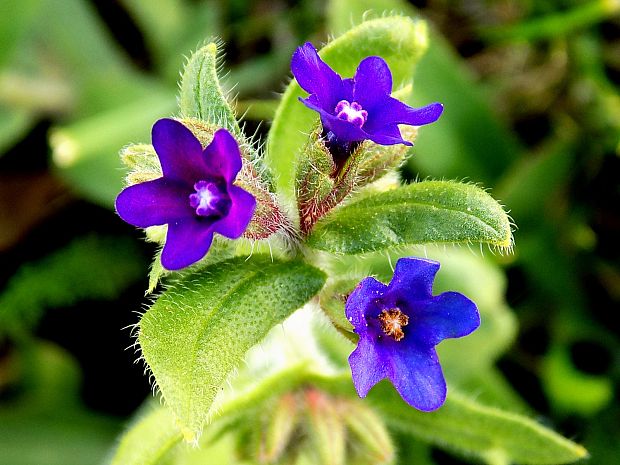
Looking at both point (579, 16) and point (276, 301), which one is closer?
point (276, 301)

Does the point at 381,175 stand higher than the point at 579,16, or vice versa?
the point at 381,175

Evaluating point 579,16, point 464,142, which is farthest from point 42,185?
point 579,16

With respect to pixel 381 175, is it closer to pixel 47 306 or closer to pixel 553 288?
pixel 553 288

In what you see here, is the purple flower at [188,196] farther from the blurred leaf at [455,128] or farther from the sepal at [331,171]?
the blurred leaf at [455,128]

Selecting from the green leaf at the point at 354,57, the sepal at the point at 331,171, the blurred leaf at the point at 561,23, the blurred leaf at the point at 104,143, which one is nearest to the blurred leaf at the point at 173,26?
the blurred leaf at the point at 104,143

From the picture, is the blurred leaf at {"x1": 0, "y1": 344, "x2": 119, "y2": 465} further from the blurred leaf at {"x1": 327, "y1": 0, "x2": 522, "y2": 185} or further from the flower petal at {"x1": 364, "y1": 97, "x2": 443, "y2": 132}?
the flower petal at {"x1": 364, "y1": 97, "x2": 443, "y2": 132}

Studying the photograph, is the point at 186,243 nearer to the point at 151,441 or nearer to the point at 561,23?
the point at 151,441

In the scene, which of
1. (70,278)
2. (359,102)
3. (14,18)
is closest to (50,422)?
(70,278)
